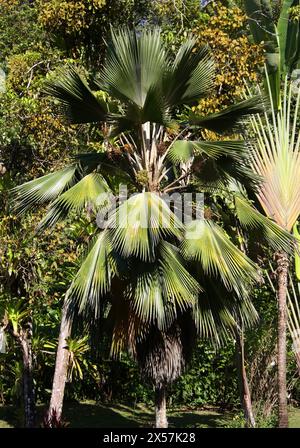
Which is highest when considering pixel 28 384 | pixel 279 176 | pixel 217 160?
pixel 217 160

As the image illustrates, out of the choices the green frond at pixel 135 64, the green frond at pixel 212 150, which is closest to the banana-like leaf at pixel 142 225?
the green frond at pixel 212 150

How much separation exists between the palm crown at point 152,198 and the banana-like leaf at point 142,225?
0.04 feet

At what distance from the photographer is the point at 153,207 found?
25.9ft

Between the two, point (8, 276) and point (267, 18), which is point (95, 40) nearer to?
point (267, 18)

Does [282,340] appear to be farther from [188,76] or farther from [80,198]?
[188,76]

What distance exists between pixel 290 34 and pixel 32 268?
5898 millimetres

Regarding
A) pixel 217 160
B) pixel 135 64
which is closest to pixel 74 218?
pixel 217 160

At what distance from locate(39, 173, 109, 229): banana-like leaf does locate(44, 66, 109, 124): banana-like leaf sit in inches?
30.8

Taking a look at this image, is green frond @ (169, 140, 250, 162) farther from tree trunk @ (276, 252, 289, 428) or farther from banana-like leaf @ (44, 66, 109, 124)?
tree trunk @ (276, 252, 289, 428)

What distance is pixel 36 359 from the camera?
12.0 m

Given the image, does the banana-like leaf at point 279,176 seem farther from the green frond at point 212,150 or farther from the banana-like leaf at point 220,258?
the banana-like leaf at point 220,258

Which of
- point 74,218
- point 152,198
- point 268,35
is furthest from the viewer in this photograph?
point 268,35

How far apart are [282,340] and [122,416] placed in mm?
4906
